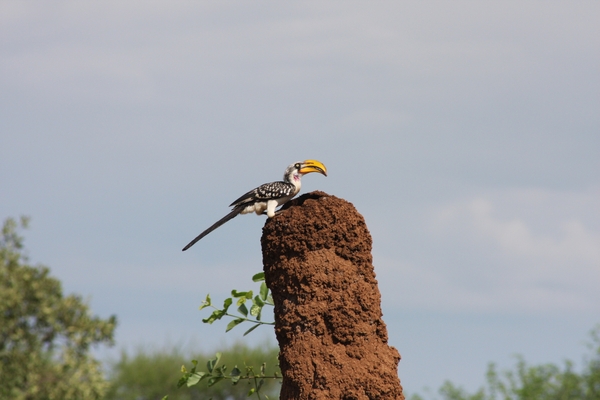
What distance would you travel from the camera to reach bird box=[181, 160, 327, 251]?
9.13m

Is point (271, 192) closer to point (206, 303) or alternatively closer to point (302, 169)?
point (302, 169)

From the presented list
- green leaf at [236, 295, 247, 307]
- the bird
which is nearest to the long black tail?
the bird

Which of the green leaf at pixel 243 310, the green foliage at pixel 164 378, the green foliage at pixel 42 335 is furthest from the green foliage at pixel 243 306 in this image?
the green foliage at pixel 164 378

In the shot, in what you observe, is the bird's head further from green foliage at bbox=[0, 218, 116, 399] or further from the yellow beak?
green foliage at bbox=[0, 218, 116, 399]

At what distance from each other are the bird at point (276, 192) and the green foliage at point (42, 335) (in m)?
13.7

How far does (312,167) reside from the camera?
9.19 metres

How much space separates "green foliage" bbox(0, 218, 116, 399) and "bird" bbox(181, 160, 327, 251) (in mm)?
13738

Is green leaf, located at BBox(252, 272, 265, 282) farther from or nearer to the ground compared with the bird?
nearer to the ground

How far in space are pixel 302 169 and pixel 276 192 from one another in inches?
14.8

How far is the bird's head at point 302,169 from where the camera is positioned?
29.8 feet

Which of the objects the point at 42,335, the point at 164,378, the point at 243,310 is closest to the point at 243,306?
the point at 243,310

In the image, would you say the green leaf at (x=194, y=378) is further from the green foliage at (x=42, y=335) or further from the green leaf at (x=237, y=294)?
the green foliage at (x=42, y=335)

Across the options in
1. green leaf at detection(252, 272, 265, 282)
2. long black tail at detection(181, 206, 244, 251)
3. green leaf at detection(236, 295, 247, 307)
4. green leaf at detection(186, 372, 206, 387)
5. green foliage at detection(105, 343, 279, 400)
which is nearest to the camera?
green leaf at detection(186, 372, 206, 387)

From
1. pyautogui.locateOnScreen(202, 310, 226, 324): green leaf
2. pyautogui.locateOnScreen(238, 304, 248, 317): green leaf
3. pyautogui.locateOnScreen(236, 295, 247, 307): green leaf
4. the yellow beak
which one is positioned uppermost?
the yellow beak
